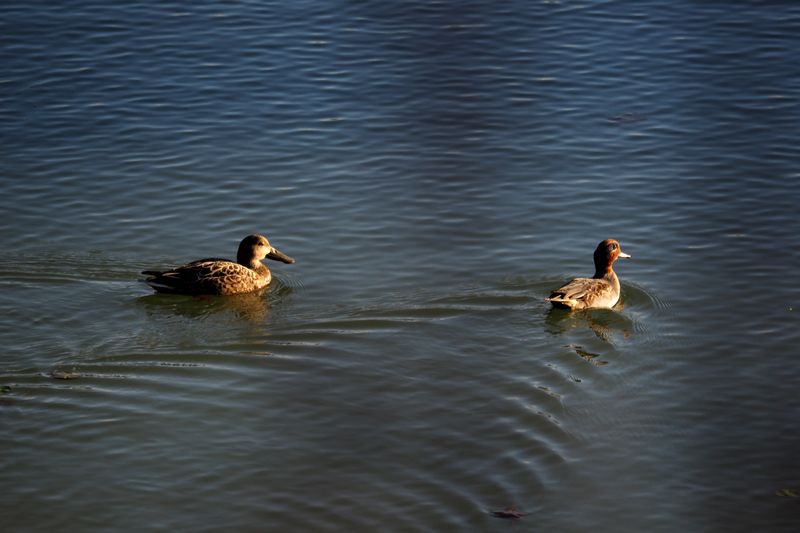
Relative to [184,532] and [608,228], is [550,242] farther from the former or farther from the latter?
[184,532]

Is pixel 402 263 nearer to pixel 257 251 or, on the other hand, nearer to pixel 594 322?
pixel 257 251

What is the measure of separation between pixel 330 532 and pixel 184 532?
39.1 inches

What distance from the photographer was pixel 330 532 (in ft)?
28.5

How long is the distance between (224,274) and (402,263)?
1865 millimetres

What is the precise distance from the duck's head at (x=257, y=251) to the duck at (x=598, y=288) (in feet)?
9.75

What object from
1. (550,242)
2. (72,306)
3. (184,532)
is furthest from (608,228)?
(184,532)

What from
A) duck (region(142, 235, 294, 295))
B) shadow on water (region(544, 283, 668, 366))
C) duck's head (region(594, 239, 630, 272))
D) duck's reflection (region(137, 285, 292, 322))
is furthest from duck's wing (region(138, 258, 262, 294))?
duck's head (region(594, 239, 630, 272))

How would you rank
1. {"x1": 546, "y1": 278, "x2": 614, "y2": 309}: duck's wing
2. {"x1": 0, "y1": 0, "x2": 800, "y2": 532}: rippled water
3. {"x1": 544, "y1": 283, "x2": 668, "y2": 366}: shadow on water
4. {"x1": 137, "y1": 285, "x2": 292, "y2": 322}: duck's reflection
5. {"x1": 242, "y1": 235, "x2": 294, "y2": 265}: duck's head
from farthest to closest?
{"x1": 242, "y1": 235, "x2": 294, "y2": 265}: duck's head
{"x1": 137, "y1": 285, "x2": 292, "y2": 322}: duck's reflection
{"x1": 546, "y1": 278, "x2": 614, "y2": 309}: duck's wing
{"x1": 544, "y1": 283, "x2": 668, "y2": 366}: shadow on water
{"x1": 0, "y1": 0, "x2": 800, "y2": 532}: rippled water

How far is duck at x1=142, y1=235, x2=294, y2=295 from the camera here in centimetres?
1277

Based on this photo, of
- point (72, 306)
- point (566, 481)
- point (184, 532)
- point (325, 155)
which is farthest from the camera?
point (325, 155)

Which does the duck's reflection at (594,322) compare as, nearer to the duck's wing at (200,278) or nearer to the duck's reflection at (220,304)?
the duck's reflection at (220,304)

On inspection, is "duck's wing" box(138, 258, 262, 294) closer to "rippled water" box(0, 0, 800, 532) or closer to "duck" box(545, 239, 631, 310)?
"rippled water" box(0, 0, 800, 532)

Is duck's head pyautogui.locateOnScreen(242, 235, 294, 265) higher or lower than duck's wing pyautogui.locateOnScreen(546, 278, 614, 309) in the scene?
higher

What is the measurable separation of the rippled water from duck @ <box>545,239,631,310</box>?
0.61 feet
